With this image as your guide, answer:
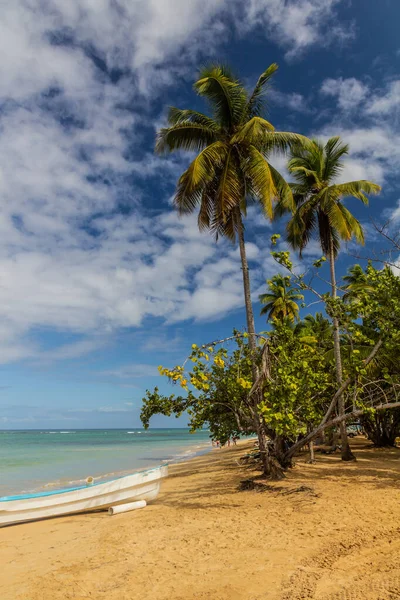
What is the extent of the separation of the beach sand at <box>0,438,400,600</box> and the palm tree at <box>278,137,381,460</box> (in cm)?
942

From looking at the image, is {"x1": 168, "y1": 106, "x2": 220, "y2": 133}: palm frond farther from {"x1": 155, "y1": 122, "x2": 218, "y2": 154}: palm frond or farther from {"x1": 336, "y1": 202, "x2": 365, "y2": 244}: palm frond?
{"x1": 336, "y1": 202, "x2": 365, "y2": 244}: palm frond

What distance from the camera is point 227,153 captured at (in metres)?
12.4

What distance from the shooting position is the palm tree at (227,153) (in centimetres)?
1175

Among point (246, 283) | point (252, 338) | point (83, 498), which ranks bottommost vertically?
point (83, 498)

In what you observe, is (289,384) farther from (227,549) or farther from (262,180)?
(262,180)

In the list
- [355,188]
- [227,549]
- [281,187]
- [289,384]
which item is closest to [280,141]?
[281,187]

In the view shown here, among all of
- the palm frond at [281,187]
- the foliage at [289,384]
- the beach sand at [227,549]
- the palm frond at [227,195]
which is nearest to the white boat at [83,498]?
the beach sand at [227,549]

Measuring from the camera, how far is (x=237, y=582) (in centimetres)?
485

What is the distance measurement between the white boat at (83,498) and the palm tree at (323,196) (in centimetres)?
1015

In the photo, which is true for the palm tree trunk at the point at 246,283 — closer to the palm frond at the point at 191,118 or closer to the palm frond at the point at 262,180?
the palm frond at the point at 262,180

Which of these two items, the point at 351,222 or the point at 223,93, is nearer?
the point at 223,93

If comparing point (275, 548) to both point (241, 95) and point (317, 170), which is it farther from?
point (317, 170)

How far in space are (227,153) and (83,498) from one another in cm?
1035

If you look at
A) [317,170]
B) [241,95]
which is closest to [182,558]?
[241,95]
